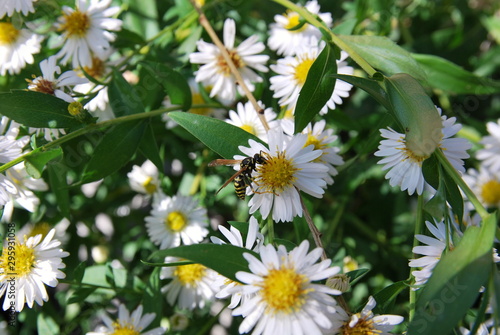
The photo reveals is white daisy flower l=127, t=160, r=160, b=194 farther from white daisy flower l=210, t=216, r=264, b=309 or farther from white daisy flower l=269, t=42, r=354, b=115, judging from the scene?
white daisy flower l=210, t=216, r=264, b=309

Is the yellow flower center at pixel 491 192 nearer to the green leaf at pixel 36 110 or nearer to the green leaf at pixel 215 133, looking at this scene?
the green leaf at pixel 215 133

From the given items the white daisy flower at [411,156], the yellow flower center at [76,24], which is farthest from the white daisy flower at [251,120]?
the yellow flower center at [76,24]

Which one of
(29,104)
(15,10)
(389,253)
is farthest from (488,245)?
(15,10)

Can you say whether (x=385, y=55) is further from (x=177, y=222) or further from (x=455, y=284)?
(x=177, y=222)

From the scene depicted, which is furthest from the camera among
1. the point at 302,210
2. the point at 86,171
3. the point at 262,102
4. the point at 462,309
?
the point at 262,102

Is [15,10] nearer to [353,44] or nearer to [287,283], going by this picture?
[353,44]

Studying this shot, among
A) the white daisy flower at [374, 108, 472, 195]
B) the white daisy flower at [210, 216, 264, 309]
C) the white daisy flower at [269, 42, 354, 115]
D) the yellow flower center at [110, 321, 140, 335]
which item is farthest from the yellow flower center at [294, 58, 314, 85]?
the yellow flower center at [110, 321, 140, 335]
